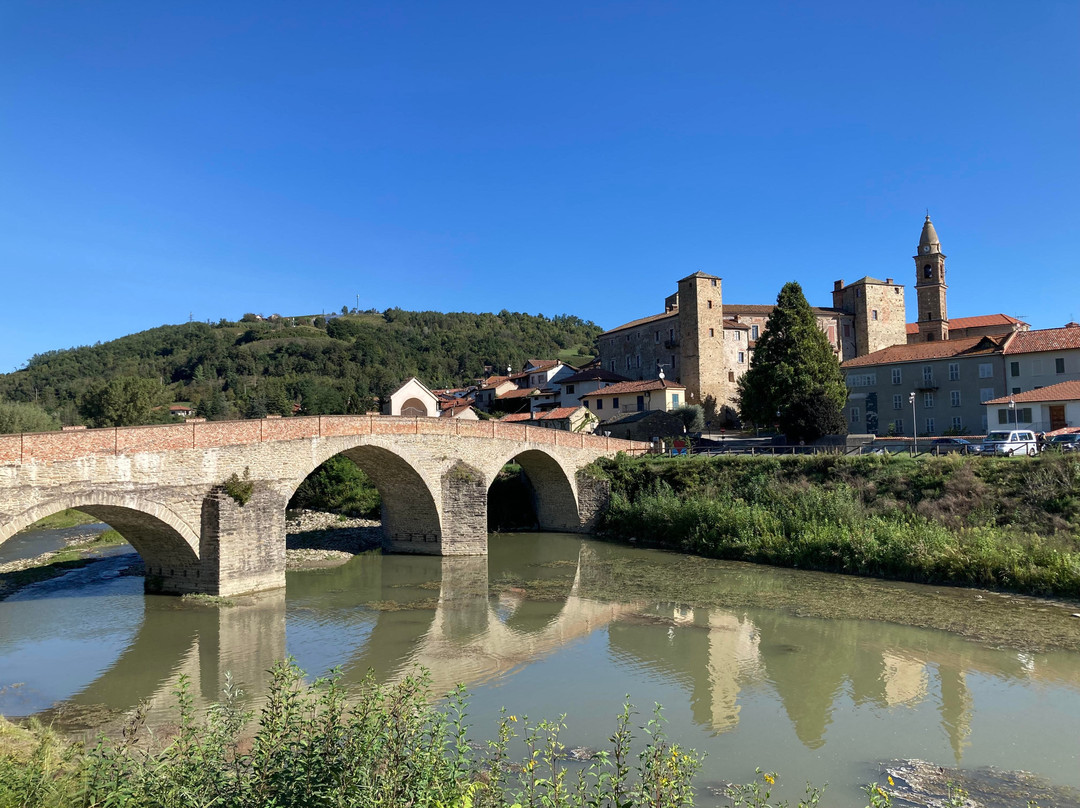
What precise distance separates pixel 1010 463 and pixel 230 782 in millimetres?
22933

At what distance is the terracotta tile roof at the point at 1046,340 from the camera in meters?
33.8

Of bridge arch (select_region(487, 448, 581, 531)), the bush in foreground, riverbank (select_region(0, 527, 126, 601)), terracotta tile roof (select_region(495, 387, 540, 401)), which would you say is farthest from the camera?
Result: terracotta tile roof (select_region(495, 387, 540, 401))

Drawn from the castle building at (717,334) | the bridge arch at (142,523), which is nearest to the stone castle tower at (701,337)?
the castle building at (717,334)

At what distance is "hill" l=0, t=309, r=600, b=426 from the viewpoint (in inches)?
2625

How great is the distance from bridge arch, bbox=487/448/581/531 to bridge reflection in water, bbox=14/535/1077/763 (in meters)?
9.79

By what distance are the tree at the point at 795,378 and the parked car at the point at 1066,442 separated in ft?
32.0

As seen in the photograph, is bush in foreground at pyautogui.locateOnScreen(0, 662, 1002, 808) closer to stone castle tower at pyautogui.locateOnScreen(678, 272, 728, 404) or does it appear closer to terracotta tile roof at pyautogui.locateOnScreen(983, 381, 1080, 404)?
terracotta tile roof at pyautogui.locateOnScreen(983, 381, 1080, 404)

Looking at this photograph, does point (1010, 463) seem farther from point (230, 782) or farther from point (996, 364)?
point (230, 782)

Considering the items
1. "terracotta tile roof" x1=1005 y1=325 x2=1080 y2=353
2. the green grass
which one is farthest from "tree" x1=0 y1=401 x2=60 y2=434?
"terracotta tile roof" x1=1005 y1=325 x2=1080 y2=353

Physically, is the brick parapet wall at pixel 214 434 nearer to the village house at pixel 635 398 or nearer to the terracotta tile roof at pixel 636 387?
the village house at pixel 635 398

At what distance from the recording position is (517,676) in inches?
481

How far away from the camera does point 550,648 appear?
14016 millimetres

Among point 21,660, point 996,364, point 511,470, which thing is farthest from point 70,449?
point 996,364

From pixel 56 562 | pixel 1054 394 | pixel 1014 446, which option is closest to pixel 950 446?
pixel 1014 446
